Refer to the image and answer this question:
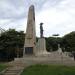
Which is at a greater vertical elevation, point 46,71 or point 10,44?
point 10,44

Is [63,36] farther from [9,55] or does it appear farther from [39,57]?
[39,57]

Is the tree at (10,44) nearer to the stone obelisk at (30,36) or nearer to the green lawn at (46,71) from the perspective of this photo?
the stone obelisk at (30,36)

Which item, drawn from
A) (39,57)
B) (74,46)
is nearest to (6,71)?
(39,57)

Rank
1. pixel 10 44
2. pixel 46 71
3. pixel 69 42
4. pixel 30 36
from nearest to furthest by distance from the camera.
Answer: pixel 46 71 → pixel 30 36 → pixel 10 44 → pixel 69 42

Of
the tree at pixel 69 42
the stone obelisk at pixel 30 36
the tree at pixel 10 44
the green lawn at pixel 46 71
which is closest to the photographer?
the green lawn at pixel 46 71

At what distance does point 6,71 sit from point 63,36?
157ft

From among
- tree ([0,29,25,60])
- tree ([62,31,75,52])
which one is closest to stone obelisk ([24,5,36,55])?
tree ([0,29,25,60])

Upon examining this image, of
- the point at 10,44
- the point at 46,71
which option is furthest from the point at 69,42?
the point at 46,71

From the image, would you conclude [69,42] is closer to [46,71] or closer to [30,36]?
[30,36]

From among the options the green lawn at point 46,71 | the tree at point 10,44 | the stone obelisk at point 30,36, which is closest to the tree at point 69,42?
the tree at point 10,44

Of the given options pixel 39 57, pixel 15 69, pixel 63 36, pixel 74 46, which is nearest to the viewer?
pixel 15 69

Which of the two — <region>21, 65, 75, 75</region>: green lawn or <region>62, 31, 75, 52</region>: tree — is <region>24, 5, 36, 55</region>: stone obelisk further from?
<region>62, 31, 75, 52</region>: tree

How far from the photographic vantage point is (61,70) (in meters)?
21.7

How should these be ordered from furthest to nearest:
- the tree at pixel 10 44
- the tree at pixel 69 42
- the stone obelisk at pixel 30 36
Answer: the tree at pixel 69 42
the tree at pixel 10 44
the stone obelisk at pixel 30 36
